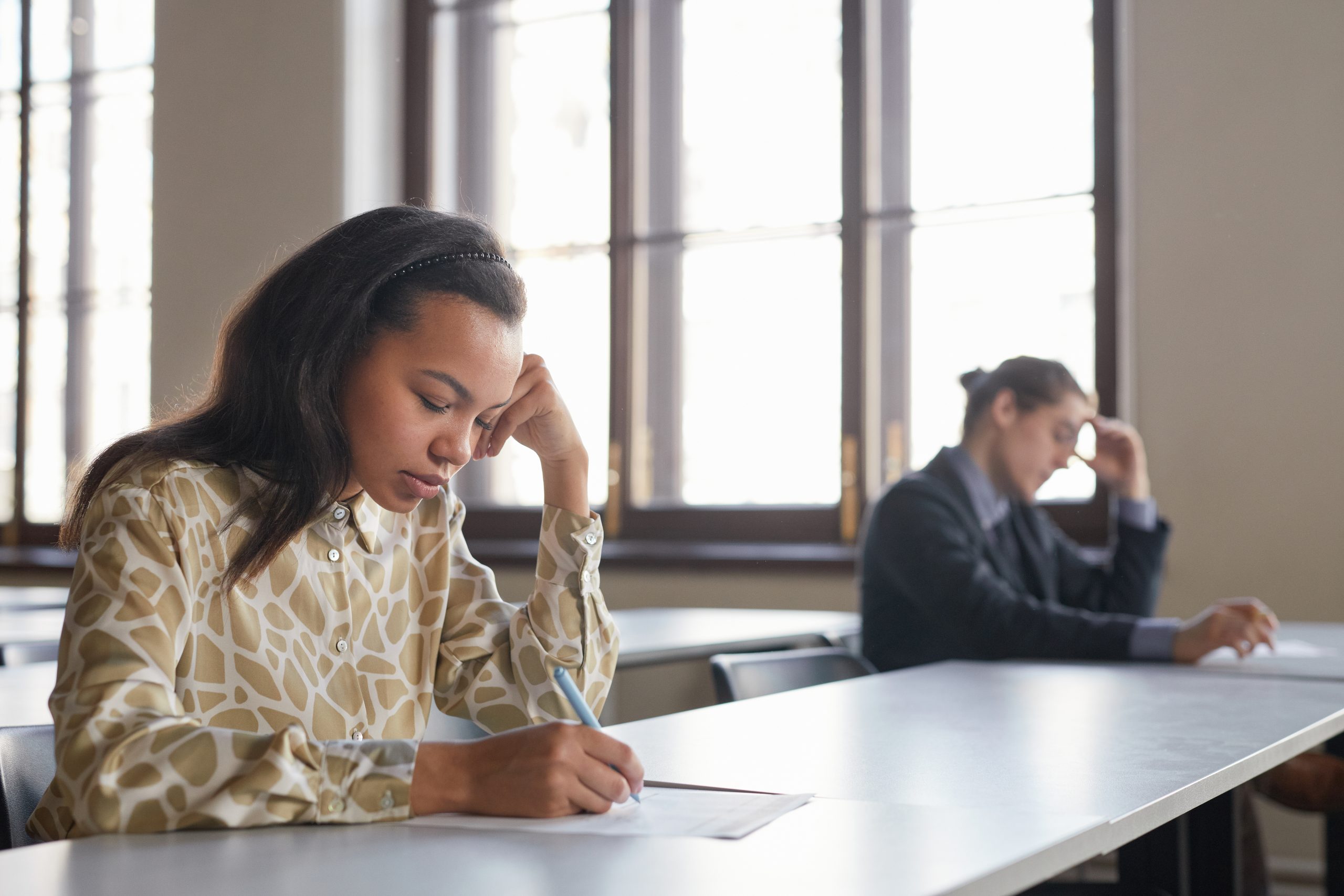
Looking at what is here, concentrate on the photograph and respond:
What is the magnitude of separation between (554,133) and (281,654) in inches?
150

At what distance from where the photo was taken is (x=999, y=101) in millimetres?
4102

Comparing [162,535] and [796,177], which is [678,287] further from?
[162,535]

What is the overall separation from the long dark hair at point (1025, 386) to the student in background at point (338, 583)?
5.10 feet

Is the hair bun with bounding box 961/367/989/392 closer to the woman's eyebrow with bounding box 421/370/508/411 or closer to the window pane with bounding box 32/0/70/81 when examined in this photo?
the woman's eyebrow with bounding box 421/370/508/411

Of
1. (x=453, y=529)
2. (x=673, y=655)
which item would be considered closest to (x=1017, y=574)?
(x=673, y=655)

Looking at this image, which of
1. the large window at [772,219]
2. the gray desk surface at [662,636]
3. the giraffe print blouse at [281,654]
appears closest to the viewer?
the giraffe print blouse at [281,654]

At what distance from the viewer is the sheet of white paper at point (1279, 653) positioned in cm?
237

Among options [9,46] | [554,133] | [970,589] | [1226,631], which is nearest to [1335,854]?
[1226,631]

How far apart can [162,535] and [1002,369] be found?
6.92 ft

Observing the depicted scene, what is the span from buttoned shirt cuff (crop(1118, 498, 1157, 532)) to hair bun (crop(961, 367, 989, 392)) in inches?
16.9

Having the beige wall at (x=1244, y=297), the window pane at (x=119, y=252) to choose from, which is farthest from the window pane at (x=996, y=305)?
the window pane at (x=119, y=252)

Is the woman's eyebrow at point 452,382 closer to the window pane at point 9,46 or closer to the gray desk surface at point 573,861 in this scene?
the gray desk surface at point 573,861

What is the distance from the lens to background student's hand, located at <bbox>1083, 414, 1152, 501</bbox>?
3025mm

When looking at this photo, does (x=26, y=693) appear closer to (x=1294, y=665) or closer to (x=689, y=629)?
(x=689, y=629)
